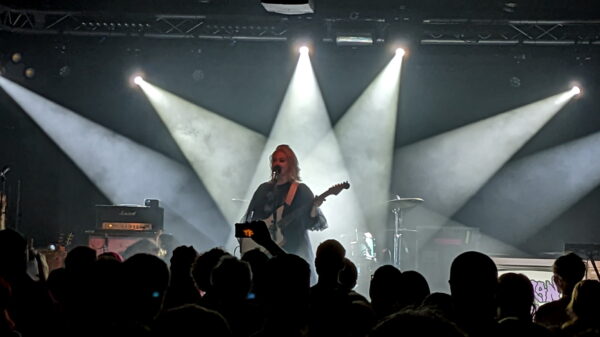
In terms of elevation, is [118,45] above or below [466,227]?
above

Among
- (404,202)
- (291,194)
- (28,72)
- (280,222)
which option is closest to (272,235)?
(280,222)

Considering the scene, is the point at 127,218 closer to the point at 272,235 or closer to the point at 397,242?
the point at 397,242

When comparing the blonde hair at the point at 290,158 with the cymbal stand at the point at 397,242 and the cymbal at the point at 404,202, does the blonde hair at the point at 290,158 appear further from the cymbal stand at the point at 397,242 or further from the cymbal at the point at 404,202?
the cymbal stand at the point at 397,242

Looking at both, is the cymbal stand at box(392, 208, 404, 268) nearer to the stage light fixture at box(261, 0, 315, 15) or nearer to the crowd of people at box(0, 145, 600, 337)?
the stage light fixture at box(261, 0, 315, 15)

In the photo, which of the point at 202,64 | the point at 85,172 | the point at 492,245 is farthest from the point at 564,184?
the point at 85,172

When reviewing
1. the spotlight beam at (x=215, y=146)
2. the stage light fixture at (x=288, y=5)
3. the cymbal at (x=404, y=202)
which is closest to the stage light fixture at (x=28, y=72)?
the spotlight beam at (x=215, y=146)

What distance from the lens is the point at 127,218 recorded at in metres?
11.6

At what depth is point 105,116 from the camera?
13820 millimetres

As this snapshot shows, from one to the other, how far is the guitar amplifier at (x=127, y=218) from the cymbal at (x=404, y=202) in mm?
3533

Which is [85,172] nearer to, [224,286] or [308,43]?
[308,43]

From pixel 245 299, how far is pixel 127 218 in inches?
339

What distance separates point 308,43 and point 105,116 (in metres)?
4.39

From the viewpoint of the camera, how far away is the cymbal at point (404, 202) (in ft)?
37.2

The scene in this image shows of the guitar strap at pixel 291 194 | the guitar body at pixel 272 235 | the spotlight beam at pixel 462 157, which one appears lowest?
the guitar body at pixel 272 235
